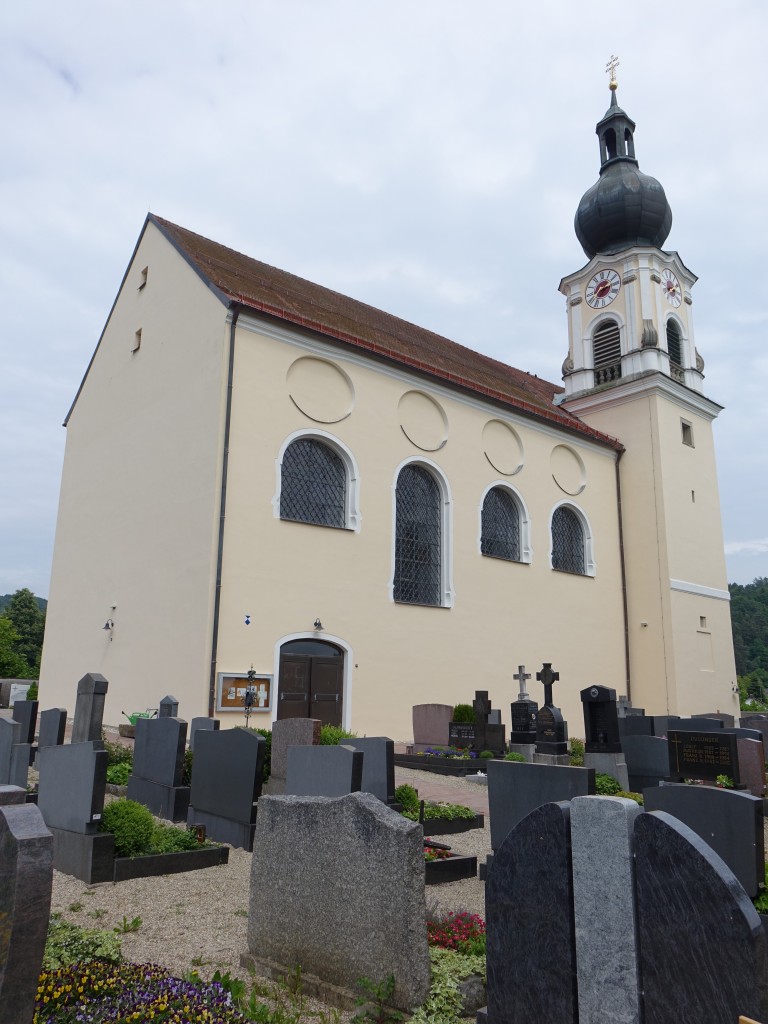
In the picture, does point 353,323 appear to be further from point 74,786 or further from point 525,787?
point 525,787

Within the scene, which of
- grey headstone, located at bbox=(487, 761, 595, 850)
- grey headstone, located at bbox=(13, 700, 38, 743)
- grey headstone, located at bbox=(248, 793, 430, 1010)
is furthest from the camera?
grey headstone, located at bbox=(13, 700, 38, 743)

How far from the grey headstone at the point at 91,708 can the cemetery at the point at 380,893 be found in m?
1.22

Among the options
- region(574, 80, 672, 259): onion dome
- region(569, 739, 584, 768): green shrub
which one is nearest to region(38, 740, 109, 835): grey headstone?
region(569, 739, 584, 768): green shrub

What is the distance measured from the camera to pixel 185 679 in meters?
13.5

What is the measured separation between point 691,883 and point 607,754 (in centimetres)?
863

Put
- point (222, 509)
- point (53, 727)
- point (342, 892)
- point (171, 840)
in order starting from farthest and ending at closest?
point (222, 509)
point (53, 727)
point (171, 840)
point (342, 892)

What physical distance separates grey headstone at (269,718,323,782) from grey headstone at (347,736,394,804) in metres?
0.66

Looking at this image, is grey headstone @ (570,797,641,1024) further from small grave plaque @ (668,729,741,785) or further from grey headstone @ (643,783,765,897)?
small grave plaque @ (668,729,741,785)

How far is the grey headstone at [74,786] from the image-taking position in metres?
6.11

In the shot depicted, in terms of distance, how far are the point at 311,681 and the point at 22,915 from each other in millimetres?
11881

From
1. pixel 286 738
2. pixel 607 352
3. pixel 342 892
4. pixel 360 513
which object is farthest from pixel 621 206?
Answer: pixel 342 892

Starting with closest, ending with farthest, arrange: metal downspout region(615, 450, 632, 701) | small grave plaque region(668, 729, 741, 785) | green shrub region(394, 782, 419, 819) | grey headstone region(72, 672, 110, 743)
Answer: green shrub region(394, 782, 419, 819) < small grave plaque region(668, 729, 741, 785) < grey headstone region(72, 672, 110, 743) < metal downspout region(615, 450, 632, 701)

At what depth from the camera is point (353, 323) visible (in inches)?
754

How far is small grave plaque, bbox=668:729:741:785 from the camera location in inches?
344
